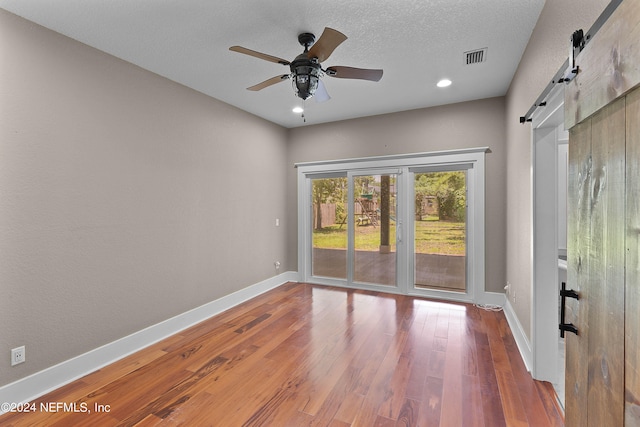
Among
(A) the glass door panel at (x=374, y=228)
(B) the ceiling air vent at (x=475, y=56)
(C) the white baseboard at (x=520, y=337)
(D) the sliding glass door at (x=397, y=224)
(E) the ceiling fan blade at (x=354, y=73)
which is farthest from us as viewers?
(A) the glass door panel at (x=374, y=228)

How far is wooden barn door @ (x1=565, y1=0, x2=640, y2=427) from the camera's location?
0.88 meters

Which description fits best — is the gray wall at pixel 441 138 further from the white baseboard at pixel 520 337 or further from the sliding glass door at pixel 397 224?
the white baseboard at pixel 520 337

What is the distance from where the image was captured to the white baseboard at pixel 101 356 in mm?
2154

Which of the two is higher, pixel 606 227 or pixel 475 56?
pixel 475 56

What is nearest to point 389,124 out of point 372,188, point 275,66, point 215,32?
point 372,188

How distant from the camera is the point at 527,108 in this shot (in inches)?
102

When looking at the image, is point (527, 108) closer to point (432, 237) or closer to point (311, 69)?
point (311, 69)

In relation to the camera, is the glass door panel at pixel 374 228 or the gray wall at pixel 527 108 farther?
the glass door panel at pixel 374 228

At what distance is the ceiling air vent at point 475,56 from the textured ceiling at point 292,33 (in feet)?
0.18

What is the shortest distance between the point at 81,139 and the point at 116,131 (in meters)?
0.32

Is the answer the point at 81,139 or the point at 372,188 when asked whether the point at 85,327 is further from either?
the point at 372,188

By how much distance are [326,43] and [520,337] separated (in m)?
3.16

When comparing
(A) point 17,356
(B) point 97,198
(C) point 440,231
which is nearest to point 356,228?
(C) point 440,231

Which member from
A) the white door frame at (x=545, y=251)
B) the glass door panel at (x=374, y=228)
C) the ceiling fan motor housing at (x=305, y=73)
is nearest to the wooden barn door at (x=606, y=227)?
the white door frame at (x=545, y=251)
